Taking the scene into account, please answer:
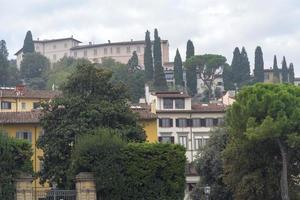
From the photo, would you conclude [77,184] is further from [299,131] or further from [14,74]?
[14,74]

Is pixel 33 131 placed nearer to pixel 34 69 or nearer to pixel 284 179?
pixel 284 179

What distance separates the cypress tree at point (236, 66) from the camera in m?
150

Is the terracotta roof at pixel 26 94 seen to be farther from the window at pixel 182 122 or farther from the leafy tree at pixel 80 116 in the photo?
the leafy tree at pixel 80 116

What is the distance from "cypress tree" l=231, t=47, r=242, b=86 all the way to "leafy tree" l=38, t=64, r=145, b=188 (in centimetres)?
10469

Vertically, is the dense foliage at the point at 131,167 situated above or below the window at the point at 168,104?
below

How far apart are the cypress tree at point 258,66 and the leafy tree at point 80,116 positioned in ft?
350

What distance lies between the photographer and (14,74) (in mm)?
148875

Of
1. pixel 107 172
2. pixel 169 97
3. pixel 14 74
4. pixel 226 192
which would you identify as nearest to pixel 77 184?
pixel 107 172

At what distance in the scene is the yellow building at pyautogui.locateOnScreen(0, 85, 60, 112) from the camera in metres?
84.9

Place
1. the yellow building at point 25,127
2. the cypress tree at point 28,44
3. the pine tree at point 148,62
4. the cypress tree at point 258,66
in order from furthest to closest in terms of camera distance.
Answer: the cypress tree at point 28,44, the cypress tree at point 258,66, the pine tree at point 148,62, the yellow building at point 25,127

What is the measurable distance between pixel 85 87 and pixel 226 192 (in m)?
13.1

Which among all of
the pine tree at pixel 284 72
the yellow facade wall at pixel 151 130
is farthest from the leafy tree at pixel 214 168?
the pine tree at pixel 284 72

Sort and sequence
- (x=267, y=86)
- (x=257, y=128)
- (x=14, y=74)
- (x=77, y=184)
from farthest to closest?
(x=14, y=74), (x=267, y=86), (x=257, y=128), (x=77, y=184)

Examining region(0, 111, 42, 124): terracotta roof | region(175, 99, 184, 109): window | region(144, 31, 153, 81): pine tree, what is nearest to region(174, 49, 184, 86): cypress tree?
region(144, 31, 153, 81): pine tree
